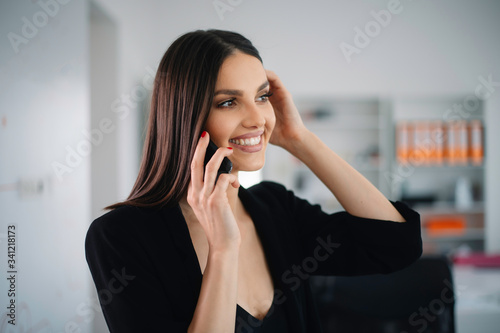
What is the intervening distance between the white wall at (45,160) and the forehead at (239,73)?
0.85 metres

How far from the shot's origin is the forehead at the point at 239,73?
0.98 meters

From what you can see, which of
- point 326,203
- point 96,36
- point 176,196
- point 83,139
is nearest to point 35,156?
point 83,139

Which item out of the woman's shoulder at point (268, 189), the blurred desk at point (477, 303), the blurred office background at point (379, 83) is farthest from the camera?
the blurred office background at point (379, 83)

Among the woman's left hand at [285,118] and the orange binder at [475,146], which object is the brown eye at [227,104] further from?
the orange binder at [475,146]

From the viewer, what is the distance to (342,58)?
4.61m

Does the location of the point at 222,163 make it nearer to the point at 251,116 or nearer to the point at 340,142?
the point at 251,116

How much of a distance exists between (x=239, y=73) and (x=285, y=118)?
0.24 metres

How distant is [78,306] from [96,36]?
6.13 ft

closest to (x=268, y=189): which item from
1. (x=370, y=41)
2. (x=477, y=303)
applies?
(x=477, y=303)

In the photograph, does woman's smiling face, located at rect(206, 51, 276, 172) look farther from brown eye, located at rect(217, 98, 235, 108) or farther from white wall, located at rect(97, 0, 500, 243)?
white wall, located at rect(97, 0, 500, 243)

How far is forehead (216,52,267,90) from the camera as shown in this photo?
0.98 meters

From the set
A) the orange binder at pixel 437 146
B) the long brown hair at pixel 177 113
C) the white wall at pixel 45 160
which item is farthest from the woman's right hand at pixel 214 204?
the orange binder at pixel 437 146

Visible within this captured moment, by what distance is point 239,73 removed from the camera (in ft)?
3.25

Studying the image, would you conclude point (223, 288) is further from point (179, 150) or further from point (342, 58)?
point (342, 58)
